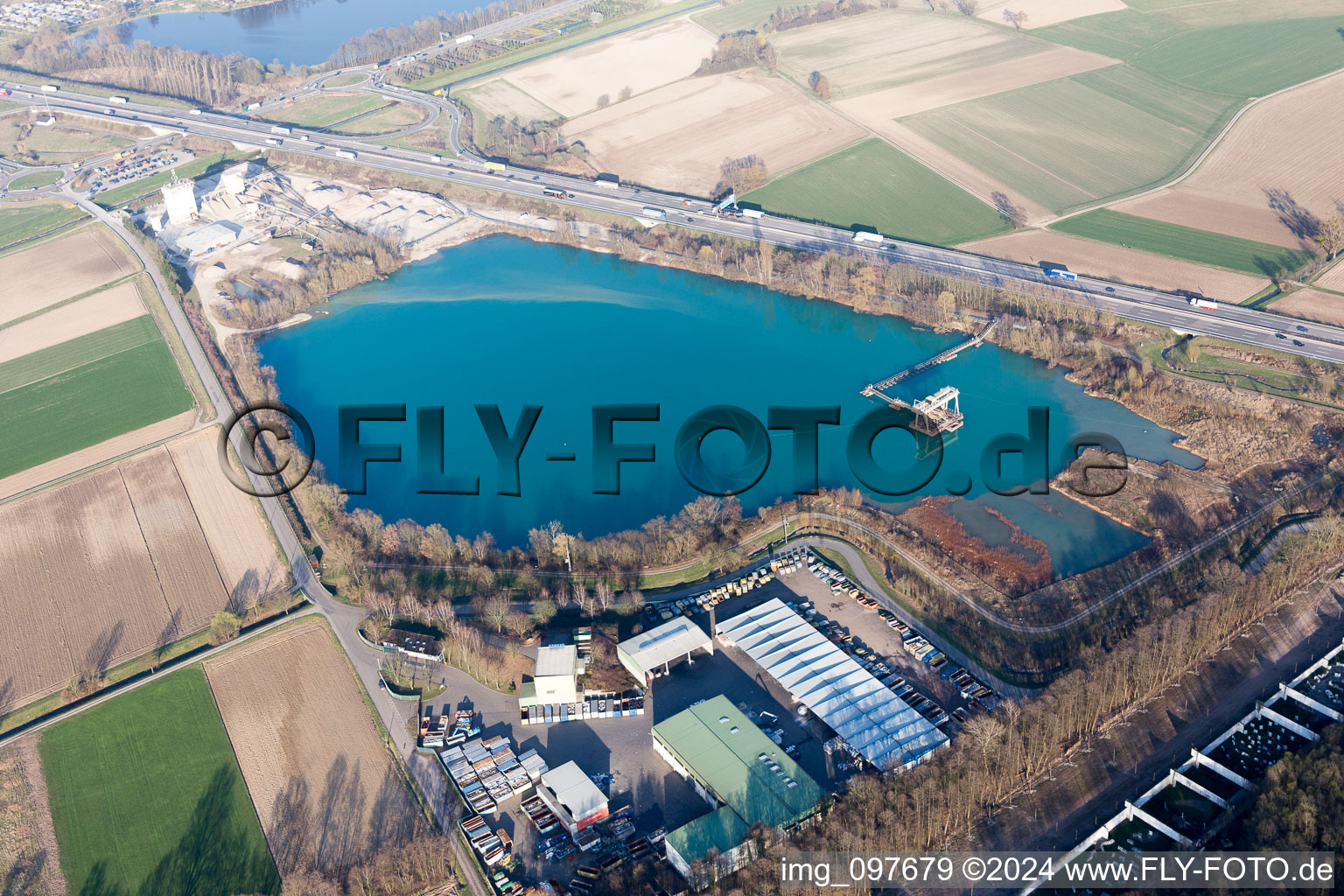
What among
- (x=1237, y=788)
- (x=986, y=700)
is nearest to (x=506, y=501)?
(x=986, y=700)

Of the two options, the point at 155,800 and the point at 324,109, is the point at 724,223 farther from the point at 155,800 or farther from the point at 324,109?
the point at 155,800

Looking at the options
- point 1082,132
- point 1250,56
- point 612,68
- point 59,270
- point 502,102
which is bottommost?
point 1082,132

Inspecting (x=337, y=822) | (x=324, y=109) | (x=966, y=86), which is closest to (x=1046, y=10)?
(x=966, y=86)

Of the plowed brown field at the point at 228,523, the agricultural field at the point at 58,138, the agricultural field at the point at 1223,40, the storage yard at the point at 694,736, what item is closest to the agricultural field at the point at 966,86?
the agricultural field at the point at 1223,40

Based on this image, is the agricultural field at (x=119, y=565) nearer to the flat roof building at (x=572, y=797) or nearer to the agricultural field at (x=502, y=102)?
the flat roof building at (x=572, y=797)

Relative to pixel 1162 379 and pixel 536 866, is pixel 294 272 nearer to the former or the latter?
pixel 536 866

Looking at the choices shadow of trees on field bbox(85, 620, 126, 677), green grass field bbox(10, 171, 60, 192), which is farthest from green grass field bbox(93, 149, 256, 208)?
shadow of trees on field bbox(85, 620, 126, 677)
